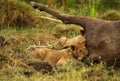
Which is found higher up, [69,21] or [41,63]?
[69,21]

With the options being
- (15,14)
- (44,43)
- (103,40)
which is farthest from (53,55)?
(15,14)

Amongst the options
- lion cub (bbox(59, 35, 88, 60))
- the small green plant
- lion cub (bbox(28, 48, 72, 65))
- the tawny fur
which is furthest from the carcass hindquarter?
the small green plant

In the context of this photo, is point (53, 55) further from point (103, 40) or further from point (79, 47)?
point (103, 40)

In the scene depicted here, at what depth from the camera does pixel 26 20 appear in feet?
25.8

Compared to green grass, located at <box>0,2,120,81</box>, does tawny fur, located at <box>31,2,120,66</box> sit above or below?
above

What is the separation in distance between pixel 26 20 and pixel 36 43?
1.04 m

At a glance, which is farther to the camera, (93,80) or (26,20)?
(26,20)

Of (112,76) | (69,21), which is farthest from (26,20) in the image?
(112,76)

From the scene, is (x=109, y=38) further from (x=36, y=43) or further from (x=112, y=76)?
(x=36, y=43)

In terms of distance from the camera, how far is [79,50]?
19.8 ft

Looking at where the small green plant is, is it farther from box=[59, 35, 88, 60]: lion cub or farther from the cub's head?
the cub's head

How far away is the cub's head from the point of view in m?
5.97

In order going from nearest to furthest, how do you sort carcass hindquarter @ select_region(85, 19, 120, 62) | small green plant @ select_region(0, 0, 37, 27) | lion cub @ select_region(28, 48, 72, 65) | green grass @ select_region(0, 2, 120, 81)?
green grass @ select_region(0, 2, 120, 81) < carcass hindquarter @ select_region(85, 19, 120, 62) < lion cub @ select_region(28, 48, 72, 65) < small green plant @ select_region(0, 0, 37, 27)

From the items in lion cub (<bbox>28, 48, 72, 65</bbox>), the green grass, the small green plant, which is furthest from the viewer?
the small green plant
